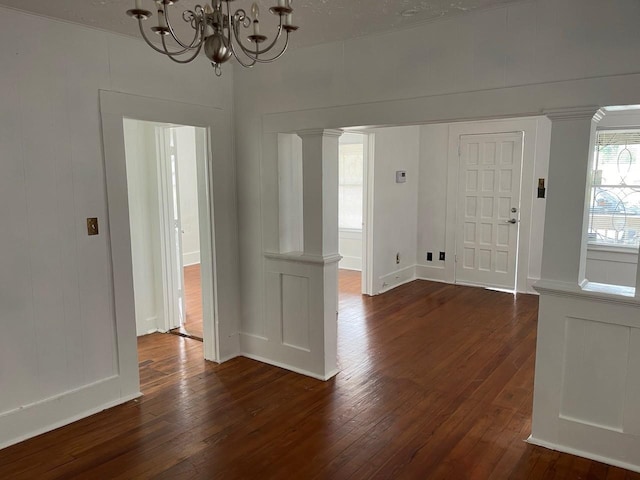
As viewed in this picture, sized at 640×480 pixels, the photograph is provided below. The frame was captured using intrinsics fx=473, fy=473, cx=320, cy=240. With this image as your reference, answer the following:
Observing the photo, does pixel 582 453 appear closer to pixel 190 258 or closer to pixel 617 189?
pixel 617 189

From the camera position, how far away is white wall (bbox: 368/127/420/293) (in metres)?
5.77

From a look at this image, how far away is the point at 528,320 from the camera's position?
4.87 metres

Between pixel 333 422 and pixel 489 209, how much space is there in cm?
411

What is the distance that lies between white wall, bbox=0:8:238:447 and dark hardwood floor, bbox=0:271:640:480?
0.95ft

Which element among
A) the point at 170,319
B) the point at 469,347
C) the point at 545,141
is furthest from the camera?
the point at 545,141

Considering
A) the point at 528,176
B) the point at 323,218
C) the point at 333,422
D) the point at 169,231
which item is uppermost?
the point at 528,176

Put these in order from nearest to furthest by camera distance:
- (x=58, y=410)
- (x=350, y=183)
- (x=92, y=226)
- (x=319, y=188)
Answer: (x=58, y=410) < (x=92, y=226) < (x=319, y=188) < (x=350, y=183)

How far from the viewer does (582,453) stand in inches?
101

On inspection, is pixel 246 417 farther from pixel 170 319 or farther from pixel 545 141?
pixel 545 141

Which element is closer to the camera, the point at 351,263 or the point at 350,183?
the point at 350,183

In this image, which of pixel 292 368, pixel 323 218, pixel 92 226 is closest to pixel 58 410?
pixel 92 226

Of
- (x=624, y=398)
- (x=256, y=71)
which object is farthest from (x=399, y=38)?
(x=624, y=398)

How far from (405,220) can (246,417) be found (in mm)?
4054

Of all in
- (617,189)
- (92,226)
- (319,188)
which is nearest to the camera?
(92,226)
